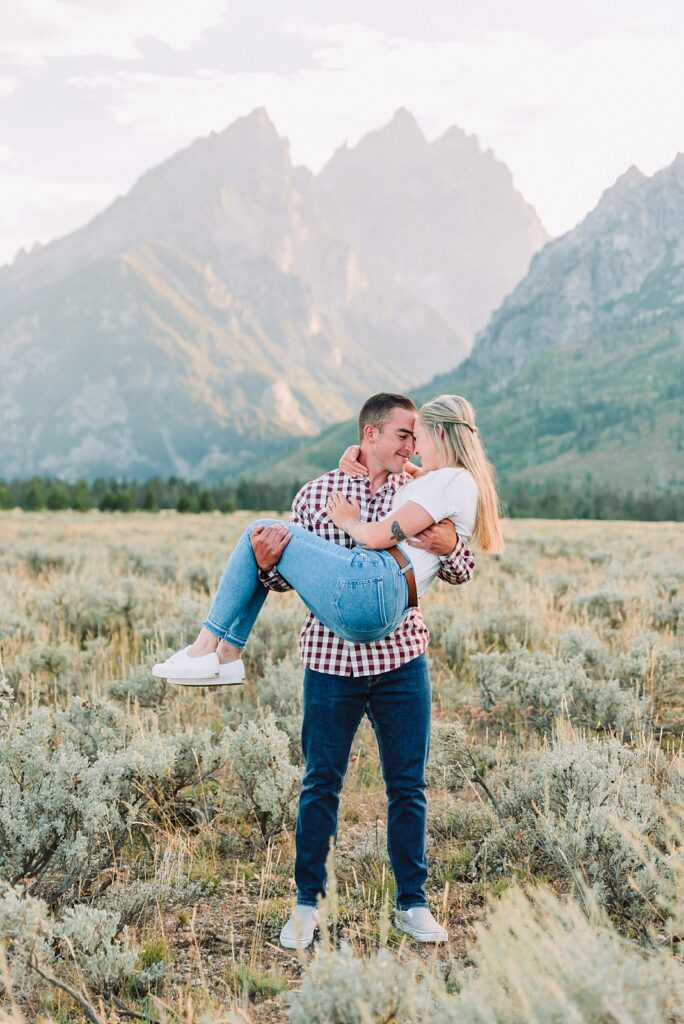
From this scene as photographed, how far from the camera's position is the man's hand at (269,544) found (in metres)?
3.65

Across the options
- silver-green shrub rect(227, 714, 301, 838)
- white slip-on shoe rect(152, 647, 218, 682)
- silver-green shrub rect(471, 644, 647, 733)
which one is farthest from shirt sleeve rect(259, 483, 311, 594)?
silver-green shrub rect(471, 644, 647, 733)

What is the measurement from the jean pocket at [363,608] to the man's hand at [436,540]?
0.35m

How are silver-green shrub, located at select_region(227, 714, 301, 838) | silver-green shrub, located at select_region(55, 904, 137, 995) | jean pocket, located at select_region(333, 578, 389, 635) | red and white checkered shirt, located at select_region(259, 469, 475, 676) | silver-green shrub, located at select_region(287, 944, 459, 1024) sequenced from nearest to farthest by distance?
silver-green shrub, located at select_region(287, 944, 459, 1024)
silver-green shrub, located at select_region(55, 904, 137, 995)
jean pocket, located at select_region(333, 578, 389, 635)
red and white checkered shirt, located at select_region(259, 469, 475, 676)
silver-green shrub, located at select_region(227, 714, 301, 838)

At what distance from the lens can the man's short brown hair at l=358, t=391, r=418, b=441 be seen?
3871mm

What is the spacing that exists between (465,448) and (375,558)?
28.9 inches

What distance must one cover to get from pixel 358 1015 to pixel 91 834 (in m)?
1.87

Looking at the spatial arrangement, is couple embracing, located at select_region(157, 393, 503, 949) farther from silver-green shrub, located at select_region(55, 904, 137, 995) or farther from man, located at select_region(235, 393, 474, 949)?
silver-green shrub, located at select_region(55, 904, 137, 995)

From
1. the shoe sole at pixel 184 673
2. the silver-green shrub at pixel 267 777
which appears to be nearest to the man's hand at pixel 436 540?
the shoe sole at pixel 184 673

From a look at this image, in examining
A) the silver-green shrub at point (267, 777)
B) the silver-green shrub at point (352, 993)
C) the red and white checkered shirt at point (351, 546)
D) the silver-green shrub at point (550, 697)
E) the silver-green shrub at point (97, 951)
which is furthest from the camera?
the silver-green shrub at point (550, 697)

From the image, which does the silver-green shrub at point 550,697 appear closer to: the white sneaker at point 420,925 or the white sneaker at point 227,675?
the white sneaker at point 420,925

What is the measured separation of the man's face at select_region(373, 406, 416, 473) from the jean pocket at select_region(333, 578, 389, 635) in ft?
2.51

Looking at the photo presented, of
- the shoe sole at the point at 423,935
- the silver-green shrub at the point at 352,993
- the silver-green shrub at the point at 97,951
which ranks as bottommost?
the shoe sole at the point at 423,935

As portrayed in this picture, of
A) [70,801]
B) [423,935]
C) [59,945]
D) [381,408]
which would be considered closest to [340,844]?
[423,935]

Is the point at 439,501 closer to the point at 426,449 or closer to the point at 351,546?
the point at 426,449
